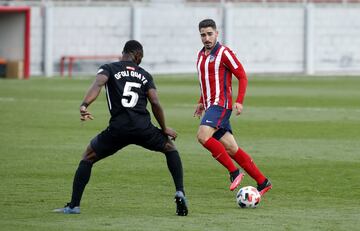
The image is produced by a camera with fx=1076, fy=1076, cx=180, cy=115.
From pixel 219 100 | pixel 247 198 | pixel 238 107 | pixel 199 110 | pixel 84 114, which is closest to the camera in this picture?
pixel 84 114

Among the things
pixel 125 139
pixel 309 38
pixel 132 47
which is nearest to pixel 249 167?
pixel 125 139

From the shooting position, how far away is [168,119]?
974 inches

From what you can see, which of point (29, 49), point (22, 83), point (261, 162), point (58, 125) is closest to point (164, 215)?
point (261, 162)

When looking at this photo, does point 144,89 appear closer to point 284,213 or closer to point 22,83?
point 284,213

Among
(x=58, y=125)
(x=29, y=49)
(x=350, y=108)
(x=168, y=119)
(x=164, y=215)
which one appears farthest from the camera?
(x=29, y=49)

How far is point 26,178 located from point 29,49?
31.4 metres

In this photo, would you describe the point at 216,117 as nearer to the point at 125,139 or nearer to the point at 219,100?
the point at 219,100

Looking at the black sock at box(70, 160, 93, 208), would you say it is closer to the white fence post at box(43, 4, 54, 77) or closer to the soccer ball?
the soccer ball

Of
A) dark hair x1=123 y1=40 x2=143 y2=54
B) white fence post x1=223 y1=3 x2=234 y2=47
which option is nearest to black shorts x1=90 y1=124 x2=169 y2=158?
dark hair x1=123 y1=40 x2=143 y2=54

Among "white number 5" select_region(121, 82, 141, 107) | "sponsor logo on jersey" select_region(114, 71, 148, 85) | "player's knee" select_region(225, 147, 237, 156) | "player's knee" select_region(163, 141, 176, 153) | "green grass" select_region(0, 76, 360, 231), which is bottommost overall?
"green grass" select_region(0, 76, 360, 231)

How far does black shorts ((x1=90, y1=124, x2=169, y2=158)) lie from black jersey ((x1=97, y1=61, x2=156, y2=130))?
65 millimetres

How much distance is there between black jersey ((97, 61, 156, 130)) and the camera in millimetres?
11344

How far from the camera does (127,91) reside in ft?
37.3

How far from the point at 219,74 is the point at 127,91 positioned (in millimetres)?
1953
